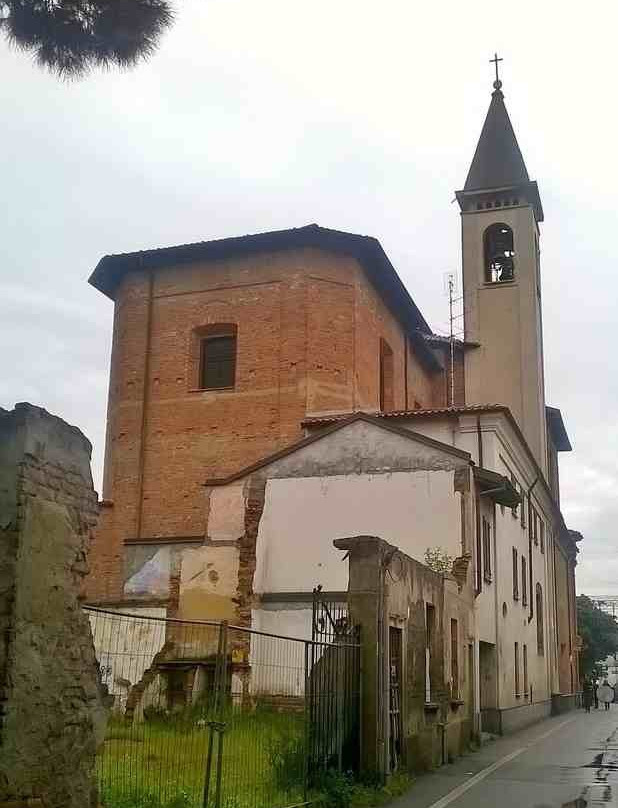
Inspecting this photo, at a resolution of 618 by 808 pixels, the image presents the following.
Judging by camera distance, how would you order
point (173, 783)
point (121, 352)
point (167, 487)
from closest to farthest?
point (173, 783) < point (167, 487) < point (121, 352)

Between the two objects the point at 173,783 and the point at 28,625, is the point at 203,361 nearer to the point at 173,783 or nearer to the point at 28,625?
the point at 173,783

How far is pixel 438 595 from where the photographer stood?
16.9 metres

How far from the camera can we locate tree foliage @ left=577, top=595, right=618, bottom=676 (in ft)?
231

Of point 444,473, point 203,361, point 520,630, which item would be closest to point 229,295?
point 203,361

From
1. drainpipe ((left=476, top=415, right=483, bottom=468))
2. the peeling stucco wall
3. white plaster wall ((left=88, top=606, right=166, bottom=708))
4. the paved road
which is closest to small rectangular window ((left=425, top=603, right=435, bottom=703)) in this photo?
the peeling stucco wall

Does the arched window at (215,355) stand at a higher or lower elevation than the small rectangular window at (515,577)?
higher

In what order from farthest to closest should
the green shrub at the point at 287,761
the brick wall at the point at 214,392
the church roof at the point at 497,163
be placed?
the church roof at the point at 497,163 < the brick wall at the point at 214,392 < the green shrub at the point at 287,761

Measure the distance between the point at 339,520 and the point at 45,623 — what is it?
605 inches

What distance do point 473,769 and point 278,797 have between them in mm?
6378

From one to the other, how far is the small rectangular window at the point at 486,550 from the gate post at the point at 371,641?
1044cm

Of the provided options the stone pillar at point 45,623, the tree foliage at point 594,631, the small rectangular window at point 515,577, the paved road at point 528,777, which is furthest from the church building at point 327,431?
the tree foliage at point 594,631

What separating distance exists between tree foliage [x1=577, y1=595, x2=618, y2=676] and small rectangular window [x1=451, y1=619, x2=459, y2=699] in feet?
174

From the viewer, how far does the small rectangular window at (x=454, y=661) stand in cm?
1783

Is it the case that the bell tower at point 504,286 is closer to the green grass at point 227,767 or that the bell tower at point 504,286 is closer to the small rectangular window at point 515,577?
the small rectangular window at point 515,577
